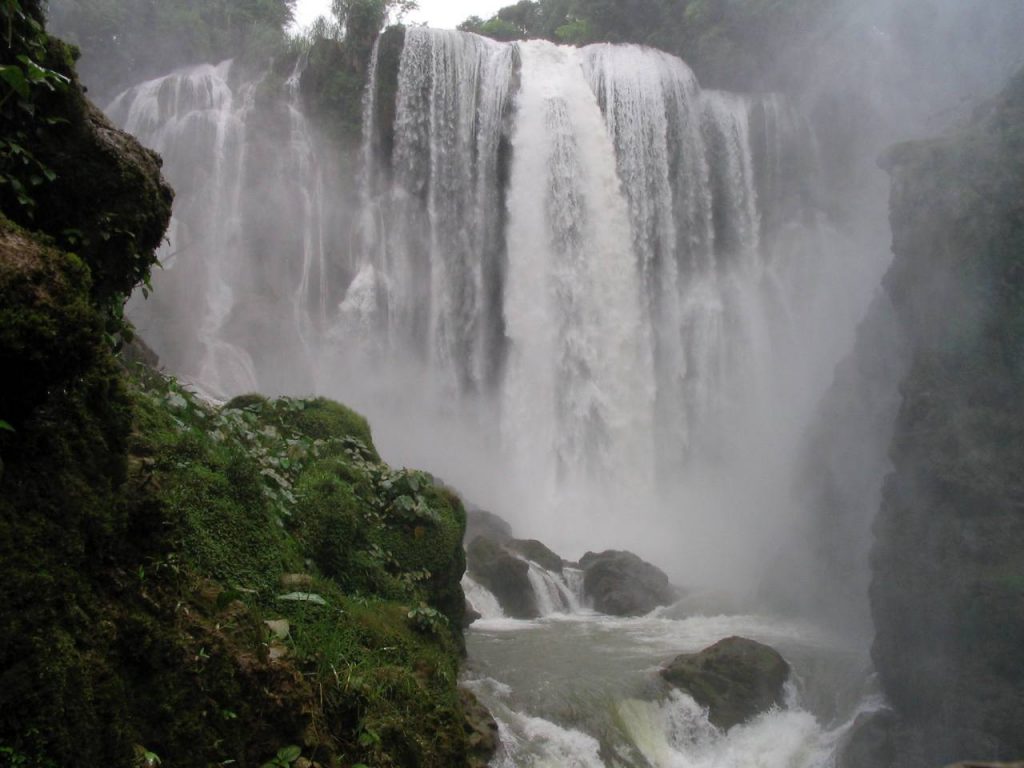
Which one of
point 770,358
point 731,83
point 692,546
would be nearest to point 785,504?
point 692,546

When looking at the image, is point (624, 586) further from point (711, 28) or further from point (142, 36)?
point (142, 36)

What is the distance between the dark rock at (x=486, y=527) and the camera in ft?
55.4

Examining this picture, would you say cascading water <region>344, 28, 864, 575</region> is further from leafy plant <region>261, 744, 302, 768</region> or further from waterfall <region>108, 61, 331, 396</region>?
leafy plant <region>261, 744, 302, 768</region>

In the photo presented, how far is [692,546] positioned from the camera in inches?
849

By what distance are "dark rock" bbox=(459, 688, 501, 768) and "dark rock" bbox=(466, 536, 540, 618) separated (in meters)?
6.75

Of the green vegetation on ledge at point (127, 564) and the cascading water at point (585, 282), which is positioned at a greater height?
the cascading water at point (585, 282)

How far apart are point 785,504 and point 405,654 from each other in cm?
1830

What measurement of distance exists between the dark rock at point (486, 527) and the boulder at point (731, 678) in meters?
7.21

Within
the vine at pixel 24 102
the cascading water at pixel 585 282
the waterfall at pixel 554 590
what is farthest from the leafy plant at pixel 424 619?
the cascading water at pixel 585 282

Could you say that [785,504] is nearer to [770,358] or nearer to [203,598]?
[770,358]

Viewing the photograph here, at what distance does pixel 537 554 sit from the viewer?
1566 centimetres

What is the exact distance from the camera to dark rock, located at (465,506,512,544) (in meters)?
16.9

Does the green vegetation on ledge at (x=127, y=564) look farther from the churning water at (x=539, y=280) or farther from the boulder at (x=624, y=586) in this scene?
the churning water at (x=539, y=280)

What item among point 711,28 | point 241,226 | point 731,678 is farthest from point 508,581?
point 711,28
